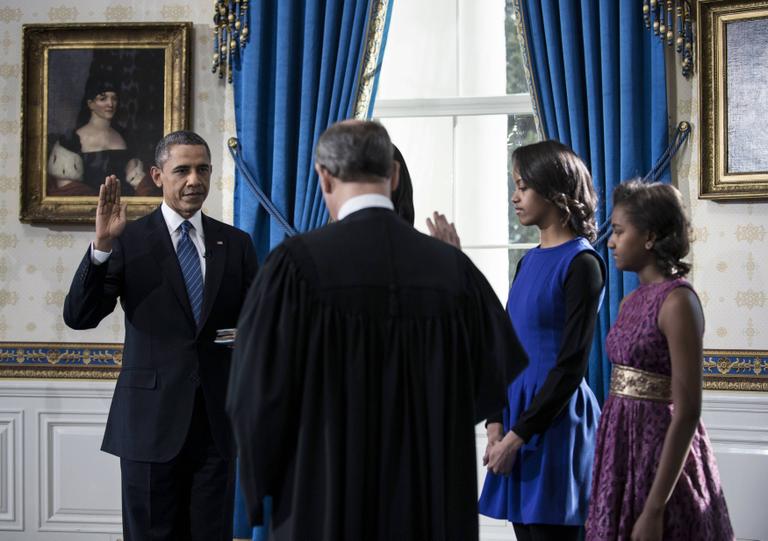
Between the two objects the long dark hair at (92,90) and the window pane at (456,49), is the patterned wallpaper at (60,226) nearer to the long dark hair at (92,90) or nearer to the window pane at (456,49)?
the long dark hair at (92,90)

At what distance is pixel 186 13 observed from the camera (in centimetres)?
443

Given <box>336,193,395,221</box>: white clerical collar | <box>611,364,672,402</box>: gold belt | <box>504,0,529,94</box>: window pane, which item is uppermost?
<box>504,0,529,94</box>: window pane

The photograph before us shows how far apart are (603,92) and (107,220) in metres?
2.26

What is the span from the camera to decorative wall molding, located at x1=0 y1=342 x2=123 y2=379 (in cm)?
440

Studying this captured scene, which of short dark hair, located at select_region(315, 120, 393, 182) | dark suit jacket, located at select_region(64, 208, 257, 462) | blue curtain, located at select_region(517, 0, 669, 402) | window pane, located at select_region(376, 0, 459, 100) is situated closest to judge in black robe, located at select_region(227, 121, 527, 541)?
short dark hair, located at select_region(315, 120, 393, 182)

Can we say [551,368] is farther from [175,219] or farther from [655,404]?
[175,219]

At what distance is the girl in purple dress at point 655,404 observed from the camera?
2174 millimetres

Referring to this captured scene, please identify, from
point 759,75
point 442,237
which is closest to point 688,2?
point 759,75

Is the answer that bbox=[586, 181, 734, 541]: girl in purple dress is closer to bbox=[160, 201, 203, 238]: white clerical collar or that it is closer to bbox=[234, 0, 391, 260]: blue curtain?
bbox=[160, 201, 203, 238]: white clerical collar

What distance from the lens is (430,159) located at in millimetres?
4449

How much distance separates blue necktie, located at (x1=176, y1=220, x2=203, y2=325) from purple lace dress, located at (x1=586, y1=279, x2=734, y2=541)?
4.09 ft

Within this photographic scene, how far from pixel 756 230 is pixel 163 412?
8.52 feet

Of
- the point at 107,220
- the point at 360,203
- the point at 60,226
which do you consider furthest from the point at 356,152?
the point at 60,226

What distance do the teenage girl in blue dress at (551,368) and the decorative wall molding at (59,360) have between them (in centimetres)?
246
